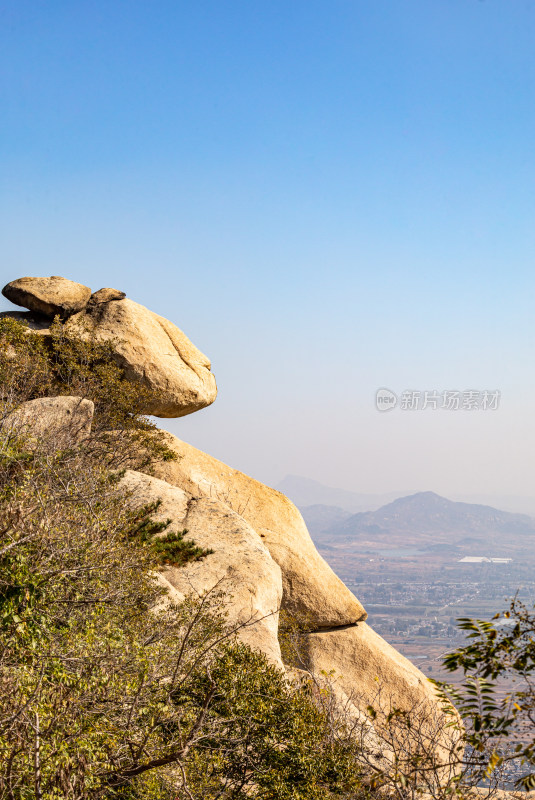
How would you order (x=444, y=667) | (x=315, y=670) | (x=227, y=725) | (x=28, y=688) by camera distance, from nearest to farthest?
(x=444, y=667) < (x=28, y=688) < (x=227, y=725) < (x=315, y=670)

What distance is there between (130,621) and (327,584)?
573 inches

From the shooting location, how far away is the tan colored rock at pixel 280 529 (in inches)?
1002

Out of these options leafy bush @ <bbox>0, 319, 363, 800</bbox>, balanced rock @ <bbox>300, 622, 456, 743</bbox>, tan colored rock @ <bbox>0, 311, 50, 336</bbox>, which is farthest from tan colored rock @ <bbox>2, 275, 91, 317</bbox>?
balanced rock @ <bbox>300, 622, 456, 743</bbox>

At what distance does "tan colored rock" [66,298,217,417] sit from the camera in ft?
89.5

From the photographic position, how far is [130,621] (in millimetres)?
12914

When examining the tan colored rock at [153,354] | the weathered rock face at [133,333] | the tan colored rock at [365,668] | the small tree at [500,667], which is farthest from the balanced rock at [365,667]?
the small tree at [500,667]

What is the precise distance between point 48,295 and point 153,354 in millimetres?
5277

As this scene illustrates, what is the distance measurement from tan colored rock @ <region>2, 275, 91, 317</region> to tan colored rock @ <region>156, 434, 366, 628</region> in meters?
7.29

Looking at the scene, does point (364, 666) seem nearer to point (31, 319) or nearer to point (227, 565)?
point (227, 565)

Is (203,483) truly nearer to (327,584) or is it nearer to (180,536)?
(327,584)

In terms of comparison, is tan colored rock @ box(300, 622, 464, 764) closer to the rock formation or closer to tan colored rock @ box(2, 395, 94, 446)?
the rock formation

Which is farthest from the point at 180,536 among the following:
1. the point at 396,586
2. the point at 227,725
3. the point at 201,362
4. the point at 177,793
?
the point at 396,586

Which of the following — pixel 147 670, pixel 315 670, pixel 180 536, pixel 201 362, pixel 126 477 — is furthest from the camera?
pixel 201 362

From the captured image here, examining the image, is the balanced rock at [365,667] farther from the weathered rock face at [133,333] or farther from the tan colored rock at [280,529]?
the weathered rock face at [133,333]
